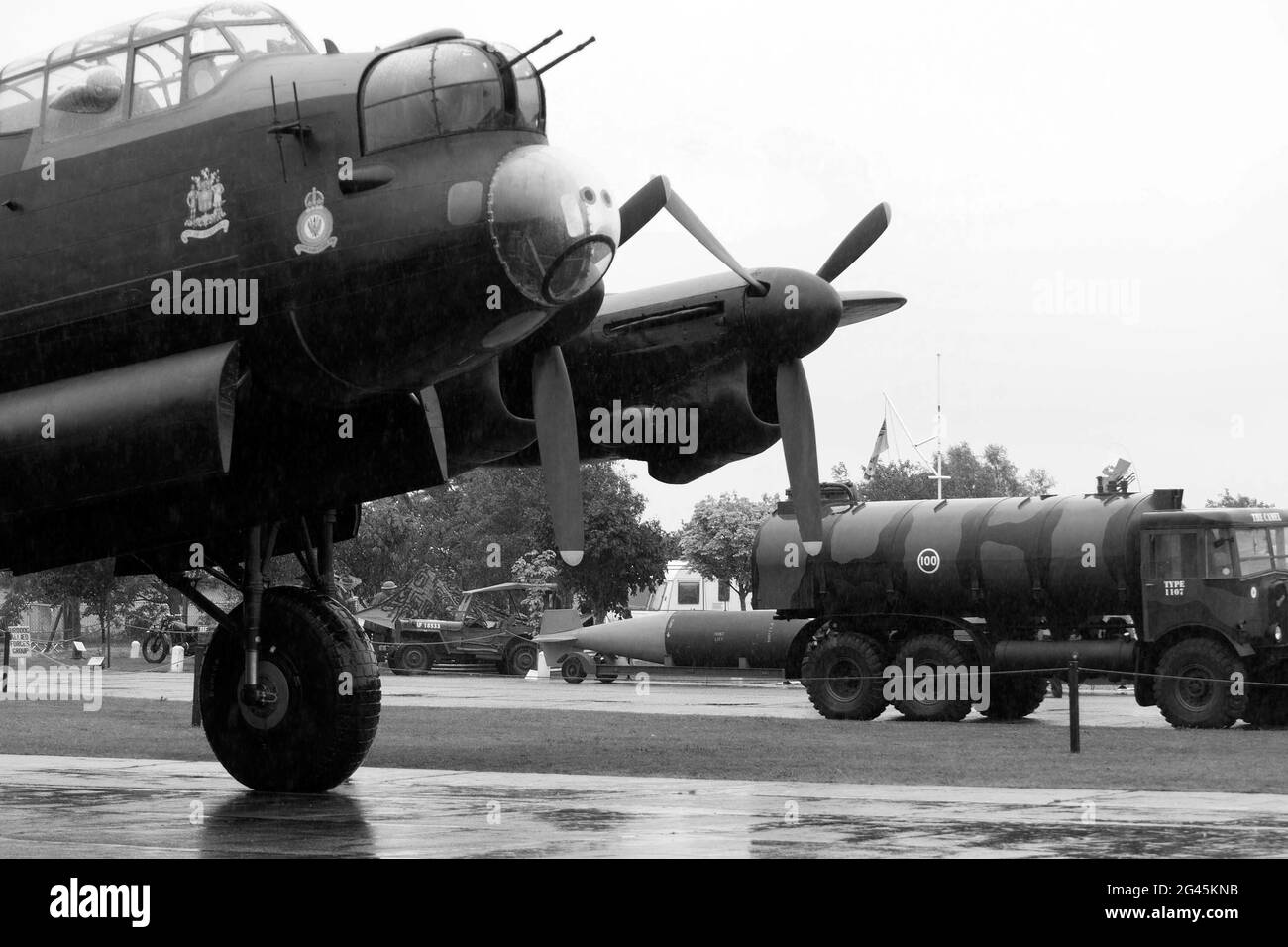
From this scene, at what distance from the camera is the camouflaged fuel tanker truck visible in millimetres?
28000

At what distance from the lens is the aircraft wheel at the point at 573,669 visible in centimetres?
4738

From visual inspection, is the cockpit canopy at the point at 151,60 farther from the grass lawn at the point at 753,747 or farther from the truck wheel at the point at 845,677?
the truck wheel at the point at 845,677

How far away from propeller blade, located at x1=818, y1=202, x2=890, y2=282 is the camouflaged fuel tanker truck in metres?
12.4

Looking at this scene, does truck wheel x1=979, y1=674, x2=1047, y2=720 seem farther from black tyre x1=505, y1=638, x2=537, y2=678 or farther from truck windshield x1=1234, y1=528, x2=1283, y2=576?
black tyre x1=505, y1=638, x2=537, y2=678

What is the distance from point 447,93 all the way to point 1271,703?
2142cm

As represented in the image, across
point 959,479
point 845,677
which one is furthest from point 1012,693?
point 959,479

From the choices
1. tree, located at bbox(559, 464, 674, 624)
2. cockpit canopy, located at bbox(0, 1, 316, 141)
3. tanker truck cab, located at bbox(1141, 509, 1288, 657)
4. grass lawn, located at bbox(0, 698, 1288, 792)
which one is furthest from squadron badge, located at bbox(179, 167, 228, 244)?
tree, located at bbox(559, 464, 674, 624)

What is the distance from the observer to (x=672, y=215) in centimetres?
1490

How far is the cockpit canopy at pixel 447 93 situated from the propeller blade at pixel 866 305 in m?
5.25

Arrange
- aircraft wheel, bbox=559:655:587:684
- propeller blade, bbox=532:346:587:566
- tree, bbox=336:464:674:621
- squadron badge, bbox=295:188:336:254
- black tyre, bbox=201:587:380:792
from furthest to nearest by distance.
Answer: tree, bbox=336:464:674:621 < aircraft wheel, bbox=559:655:587:684 < black tyre, bbox=201:587:380:792 < propeller blade, bbox=532:346:587:566 < squadron badge, bbox=295:188:336:254

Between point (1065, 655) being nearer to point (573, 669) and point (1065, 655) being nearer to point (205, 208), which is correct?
point (573, 669)

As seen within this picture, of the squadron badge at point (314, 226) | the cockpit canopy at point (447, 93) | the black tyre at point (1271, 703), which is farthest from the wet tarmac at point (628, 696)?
the cockpit canopy at point (447, 93)
